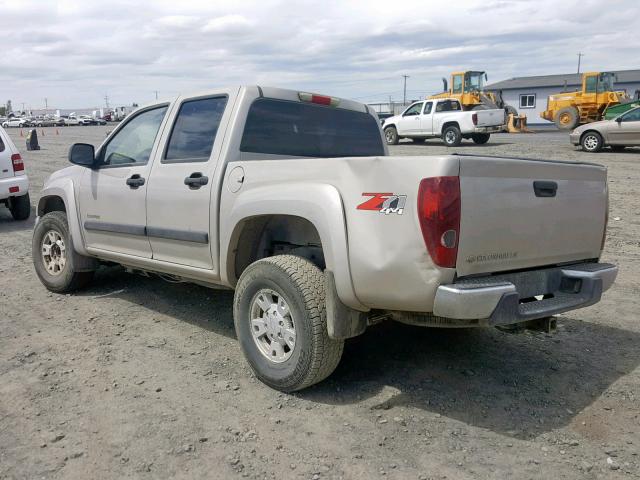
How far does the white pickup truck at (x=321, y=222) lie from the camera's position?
123 inches

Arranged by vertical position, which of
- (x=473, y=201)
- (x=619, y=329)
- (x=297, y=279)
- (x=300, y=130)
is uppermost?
(x=300, y=130)

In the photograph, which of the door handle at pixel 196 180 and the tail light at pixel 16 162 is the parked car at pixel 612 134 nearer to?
the tail light at pixel 16 162

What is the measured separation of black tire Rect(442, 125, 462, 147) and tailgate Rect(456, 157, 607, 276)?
20.0 m

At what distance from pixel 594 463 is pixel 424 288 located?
1.19 m

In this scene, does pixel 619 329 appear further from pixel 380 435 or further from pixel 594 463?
pixel 380 435

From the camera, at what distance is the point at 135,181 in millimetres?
4910

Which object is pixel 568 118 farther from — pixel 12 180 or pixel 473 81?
pixel 12 180

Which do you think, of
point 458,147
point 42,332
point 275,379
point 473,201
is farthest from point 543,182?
point 458,147

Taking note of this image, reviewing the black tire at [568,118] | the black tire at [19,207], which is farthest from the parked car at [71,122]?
the black tire at [19,207]

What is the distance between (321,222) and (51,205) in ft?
13.2

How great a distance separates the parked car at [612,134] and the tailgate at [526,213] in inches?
633

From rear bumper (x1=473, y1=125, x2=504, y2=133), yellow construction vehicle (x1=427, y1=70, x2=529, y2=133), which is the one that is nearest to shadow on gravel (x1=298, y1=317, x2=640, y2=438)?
rear bumper (x1=473, y1=125, x2=504, y2=133)

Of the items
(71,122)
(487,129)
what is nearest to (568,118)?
(487,129)

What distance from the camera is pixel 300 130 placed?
15.8 ft
